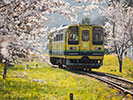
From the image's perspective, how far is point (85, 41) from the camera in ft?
58.1

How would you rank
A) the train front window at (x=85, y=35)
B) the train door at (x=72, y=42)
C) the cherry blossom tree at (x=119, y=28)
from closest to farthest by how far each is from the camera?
the train door at (x=72, y=42) < the train front window at (x=85, y=35) < the cherry blossom tree at (x=119, y=28)

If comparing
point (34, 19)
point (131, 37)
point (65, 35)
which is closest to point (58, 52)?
point (65, 35)

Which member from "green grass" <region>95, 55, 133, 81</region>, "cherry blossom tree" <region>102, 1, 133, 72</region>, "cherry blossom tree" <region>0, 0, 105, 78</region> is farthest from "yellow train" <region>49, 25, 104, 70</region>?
"cherry blossom tree" <region>0, 0, 105, 78</region>

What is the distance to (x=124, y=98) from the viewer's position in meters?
8.61

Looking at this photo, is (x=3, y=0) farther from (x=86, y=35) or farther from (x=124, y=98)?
(x=86, y=35)

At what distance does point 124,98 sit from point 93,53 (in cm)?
911

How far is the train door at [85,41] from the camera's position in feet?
57.8

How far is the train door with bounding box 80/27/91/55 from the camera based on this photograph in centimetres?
1761

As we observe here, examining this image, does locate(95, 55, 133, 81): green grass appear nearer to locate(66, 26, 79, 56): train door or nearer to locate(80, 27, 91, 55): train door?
locate(80, 27, 91, 55): train door

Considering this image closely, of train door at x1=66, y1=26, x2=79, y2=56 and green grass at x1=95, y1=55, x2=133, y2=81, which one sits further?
green grass at x1=95, y1=55, x2=133, y2=81

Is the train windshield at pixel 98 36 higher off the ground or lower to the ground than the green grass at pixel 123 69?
higher

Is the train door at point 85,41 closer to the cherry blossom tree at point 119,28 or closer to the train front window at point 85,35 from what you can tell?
the train front window at point 85,35

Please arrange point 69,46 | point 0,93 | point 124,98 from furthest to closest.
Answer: point 69,46 → point 124,98 → point 0,93

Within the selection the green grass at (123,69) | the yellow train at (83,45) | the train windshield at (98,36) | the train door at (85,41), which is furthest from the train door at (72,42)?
the green grass at (123,69)
